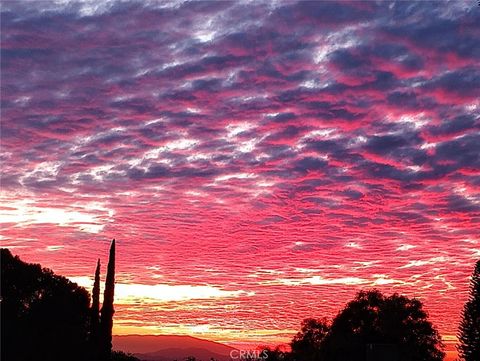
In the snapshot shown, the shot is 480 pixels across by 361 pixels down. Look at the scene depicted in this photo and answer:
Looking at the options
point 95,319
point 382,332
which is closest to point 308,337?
point 382,332

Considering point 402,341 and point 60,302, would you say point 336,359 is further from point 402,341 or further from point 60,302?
point 60,302

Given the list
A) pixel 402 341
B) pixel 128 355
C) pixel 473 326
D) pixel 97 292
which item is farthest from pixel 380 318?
pixel 97 292

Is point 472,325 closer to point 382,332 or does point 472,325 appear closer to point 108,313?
point 382,332

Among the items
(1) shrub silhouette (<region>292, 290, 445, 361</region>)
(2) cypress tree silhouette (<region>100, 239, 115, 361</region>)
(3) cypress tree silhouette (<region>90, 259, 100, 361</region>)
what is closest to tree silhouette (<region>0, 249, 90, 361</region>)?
(3) cypress tree silhouette (<region>90, 259, 100, 361</region>)

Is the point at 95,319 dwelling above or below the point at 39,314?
below

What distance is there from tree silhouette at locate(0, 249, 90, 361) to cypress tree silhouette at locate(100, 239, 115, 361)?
2.17m

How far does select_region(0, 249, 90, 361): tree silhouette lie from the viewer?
48.3m

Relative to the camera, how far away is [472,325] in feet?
234

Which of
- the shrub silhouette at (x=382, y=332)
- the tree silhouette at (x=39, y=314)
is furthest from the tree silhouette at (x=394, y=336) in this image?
the tree silhouette at (x=39, y=314)

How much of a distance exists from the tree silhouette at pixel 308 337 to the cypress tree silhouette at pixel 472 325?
24.4 m

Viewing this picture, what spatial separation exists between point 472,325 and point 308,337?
94.2 feet

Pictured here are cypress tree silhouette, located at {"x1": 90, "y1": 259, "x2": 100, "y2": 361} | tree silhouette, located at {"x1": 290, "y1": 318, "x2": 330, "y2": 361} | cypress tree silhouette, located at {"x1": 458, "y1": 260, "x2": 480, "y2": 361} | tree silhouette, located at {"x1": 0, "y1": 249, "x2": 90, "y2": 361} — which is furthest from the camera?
tree silhouette, located at {"x1": 290, "y1": 318, "x2": 330, "y2": 361}

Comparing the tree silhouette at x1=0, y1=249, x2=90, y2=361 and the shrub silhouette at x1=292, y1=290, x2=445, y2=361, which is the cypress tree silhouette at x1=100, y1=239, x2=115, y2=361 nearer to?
the tree silhouette at x1=0, y1=249, x2=90, y2=361

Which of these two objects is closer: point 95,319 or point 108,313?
point 108,313
